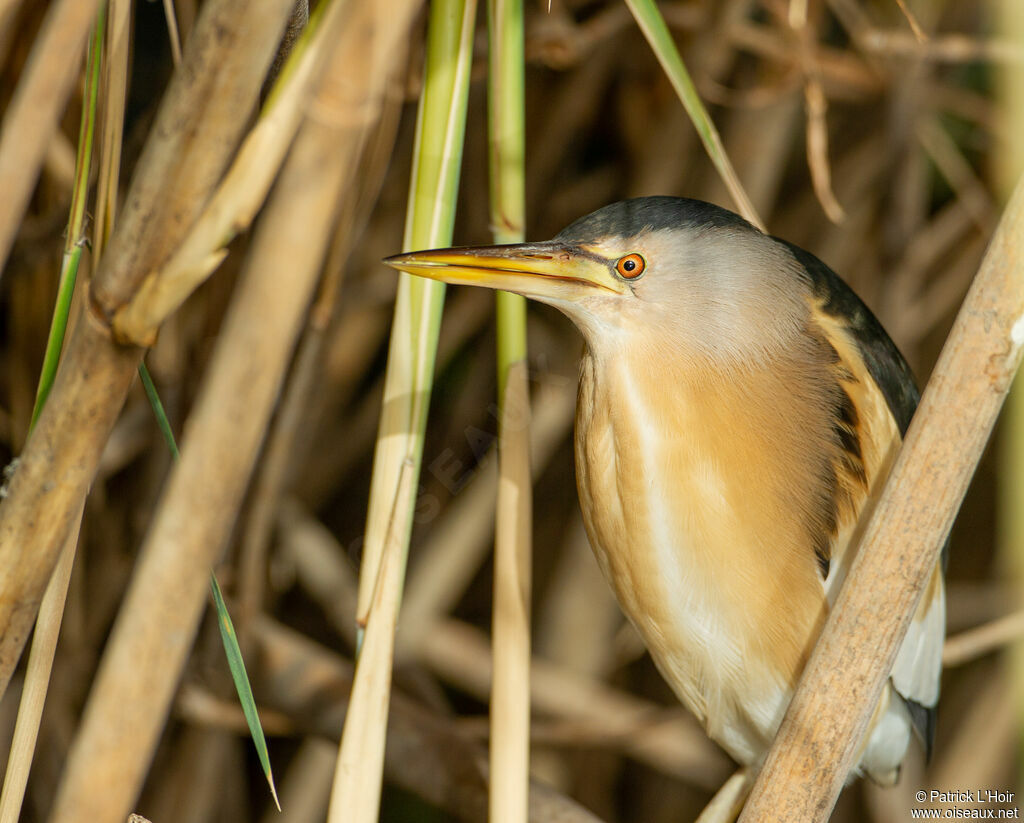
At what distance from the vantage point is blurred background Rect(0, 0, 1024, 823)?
1.20m

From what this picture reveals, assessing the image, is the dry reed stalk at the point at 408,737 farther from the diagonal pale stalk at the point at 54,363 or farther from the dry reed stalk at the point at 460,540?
the diagonal pale stalk at the point at 54,363

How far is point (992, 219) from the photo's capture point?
140cm

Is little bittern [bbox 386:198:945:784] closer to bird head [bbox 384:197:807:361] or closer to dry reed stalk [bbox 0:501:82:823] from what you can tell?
bird head [bbox 384:197:807:361]

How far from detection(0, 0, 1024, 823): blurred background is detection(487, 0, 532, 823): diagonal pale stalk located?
1.28 feet

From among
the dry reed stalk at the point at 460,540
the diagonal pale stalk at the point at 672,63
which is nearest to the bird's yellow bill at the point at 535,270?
the diagonal pale stalk at the point at 672,63

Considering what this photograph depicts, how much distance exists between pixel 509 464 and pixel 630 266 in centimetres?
22

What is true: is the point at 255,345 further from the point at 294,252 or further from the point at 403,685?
the point at 403,685

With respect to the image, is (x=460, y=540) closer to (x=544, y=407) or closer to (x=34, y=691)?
(x=544, y=407)

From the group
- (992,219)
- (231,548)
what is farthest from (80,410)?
(992,219)

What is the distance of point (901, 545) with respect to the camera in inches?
22.4

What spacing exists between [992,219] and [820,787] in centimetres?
107

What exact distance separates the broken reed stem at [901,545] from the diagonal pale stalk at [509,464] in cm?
15

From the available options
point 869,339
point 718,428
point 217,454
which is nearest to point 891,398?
point 869,339

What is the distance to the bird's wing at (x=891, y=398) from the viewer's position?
34.7 inches
